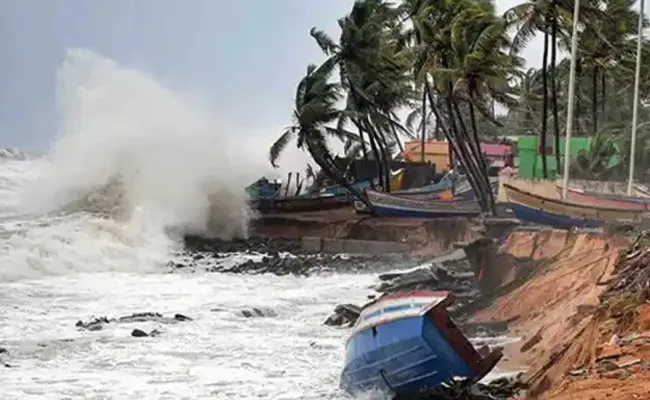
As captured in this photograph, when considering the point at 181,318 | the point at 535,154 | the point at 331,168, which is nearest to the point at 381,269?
the point at 181,318

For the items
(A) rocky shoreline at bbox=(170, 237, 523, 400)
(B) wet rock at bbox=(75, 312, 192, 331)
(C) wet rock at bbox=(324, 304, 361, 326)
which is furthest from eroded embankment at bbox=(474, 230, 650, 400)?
(B) wet rock at bbox=(75, 312, 192, 331)

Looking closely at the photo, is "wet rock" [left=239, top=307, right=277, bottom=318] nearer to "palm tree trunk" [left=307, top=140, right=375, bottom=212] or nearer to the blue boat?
"palm tree trunk" [left=307, top=140, right=375, bottom=212]

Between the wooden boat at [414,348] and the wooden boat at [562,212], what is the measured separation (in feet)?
41.8

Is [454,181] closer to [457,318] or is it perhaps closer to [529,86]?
[529,86]

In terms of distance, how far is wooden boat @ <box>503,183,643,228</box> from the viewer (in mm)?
22844

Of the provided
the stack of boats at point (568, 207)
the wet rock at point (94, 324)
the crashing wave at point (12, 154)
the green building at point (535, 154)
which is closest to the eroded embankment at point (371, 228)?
the stack of boats at point (568, 207)

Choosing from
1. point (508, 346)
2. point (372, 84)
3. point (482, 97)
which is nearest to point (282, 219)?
point (372, 84)

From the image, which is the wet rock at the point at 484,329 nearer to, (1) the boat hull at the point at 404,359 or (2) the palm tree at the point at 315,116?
(1) the boat hull at the point at 404,359

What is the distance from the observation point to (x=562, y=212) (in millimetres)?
23656

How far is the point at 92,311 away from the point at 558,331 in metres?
10.6

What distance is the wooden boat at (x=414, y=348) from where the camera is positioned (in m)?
10.1

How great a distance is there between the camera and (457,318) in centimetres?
1645

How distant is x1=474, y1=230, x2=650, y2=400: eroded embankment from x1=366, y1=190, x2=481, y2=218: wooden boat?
12441mm

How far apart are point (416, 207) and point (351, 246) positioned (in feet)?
14.4
